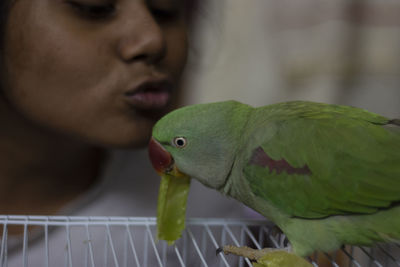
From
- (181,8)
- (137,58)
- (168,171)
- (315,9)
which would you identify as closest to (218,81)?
(315,9)

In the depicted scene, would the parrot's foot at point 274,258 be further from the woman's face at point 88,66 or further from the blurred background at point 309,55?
the blurred background at point 309,55

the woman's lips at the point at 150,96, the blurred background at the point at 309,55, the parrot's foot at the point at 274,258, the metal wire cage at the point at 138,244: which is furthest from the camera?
the blurred background at the point at 309,55

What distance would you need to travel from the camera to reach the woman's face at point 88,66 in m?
0.66

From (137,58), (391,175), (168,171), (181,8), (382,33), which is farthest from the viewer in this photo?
(382,33)

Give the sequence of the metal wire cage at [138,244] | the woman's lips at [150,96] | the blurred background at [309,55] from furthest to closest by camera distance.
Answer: the blurred background at [309,55], the woman's lips at [150,96], the metal wire cage at [138,244]

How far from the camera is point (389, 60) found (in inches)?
66.1

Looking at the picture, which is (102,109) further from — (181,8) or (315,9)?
(315,9)

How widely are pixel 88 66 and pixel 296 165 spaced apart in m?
0.39

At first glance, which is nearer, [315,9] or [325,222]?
[325,222]

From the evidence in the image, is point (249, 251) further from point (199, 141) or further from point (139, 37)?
point (139, 37)

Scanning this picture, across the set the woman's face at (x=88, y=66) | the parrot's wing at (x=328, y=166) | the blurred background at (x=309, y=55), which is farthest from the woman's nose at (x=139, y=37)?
the blurred background at (x=309, y=55)

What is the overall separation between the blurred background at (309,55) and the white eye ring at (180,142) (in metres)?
1.10

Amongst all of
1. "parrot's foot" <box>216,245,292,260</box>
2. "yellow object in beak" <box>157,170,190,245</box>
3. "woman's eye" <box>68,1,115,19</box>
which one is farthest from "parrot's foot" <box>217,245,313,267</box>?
"woman's eye" <box>68,1,115,19</box>

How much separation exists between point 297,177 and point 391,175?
113 millimetres
